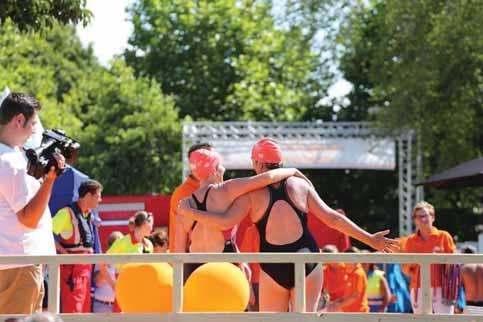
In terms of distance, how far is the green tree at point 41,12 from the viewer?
1394cm

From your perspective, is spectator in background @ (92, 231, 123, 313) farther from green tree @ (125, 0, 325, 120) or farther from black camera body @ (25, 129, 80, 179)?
green tree @ (125, 0, 325, 120)

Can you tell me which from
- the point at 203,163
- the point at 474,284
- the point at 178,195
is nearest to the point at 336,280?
the point at 474,284

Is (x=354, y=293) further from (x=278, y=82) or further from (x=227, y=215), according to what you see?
(x=278, y=82)

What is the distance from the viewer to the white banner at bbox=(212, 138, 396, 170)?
97.9 ft

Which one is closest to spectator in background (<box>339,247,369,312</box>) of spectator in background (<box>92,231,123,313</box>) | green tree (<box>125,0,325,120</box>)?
spectator in background (<box>92,231,123,313</box>)

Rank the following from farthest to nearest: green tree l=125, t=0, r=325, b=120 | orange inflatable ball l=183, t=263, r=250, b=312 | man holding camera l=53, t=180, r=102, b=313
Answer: green tree l=125, t=0, r=325, b=120 → man holding camera l=53, t=180, r=102, b=313 → orange inflatable ball l=183, t=263, r=250, b=312

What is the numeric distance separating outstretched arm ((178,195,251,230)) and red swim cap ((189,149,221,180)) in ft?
1.66

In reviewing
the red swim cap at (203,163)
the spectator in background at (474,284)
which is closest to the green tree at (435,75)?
the spectator in background at (474,284)

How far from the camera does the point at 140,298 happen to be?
758 cm

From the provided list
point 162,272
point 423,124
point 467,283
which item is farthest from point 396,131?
point 162,272

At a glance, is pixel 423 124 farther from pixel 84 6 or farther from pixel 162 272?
pixel 162 272

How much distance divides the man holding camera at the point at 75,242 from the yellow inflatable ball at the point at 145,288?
3.32 m

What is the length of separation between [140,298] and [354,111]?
106 feet

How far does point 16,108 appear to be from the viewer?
6.84 metres
